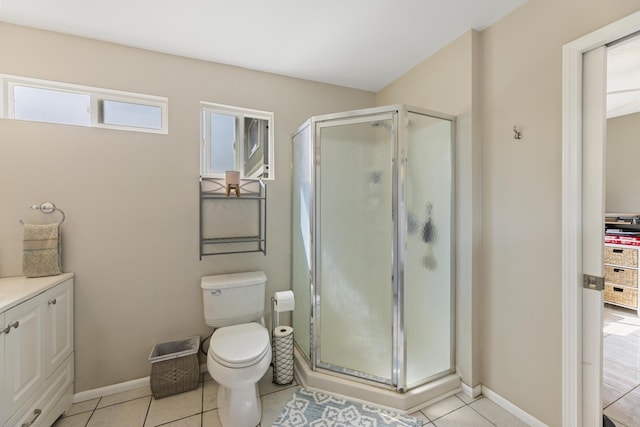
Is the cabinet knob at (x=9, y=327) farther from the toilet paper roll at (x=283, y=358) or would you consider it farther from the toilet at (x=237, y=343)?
the toilet paper roll at (x=283, y=358)

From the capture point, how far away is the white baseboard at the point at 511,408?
4.99 feet

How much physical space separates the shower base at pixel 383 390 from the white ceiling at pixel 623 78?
214 centimetres

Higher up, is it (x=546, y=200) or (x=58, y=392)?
(x=546, y=200)

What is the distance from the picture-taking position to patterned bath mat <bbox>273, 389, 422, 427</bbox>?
61.8 inches

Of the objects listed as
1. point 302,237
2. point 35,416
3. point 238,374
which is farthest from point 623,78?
point 35,416

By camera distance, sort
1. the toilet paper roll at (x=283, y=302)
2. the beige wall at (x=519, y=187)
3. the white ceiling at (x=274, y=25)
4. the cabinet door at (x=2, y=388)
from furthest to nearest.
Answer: the toilet paper roll at (x=283, y=302), the white ceiling at (x=274, y=25), the beige wall at (x=519, y=187), the cabinet door at (x=2, y=388)

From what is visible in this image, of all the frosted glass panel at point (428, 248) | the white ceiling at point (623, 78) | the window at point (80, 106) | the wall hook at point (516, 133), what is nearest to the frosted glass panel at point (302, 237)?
the frosted glass panel at point (428, 248)

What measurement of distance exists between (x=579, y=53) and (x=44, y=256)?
321 centimetres

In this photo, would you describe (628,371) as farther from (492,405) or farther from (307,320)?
(307,320)

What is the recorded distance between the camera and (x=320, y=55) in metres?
2.04

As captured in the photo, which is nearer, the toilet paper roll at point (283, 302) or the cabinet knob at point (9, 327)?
the cabinet knob at point (9, 327)

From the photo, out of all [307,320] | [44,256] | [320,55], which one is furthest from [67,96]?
[307,320]

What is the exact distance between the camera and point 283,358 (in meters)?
1.95

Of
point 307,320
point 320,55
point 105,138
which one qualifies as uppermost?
point 320,55
